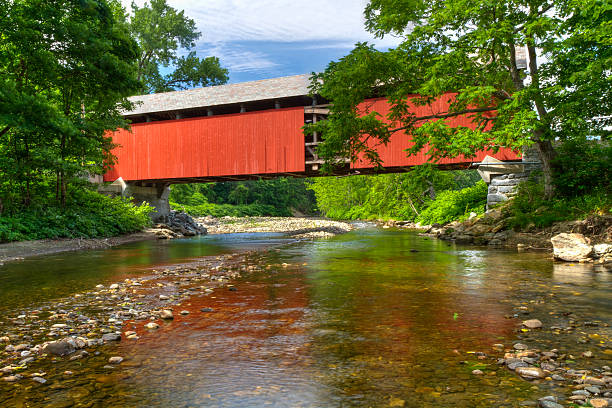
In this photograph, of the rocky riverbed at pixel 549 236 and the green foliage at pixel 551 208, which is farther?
the green foliage at pixel 551 208

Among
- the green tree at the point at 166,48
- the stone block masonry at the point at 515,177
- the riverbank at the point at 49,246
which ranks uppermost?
the green tree at the point at 166,48

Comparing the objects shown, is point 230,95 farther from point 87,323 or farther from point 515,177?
point 87,323

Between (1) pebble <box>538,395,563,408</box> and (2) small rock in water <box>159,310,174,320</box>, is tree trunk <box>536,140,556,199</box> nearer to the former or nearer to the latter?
(1) pebble <box>538,395,563,408</box>

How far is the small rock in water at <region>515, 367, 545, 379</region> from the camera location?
7.03 feet

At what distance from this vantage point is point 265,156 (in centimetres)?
1736

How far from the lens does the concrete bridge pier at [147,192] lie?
18.7 meters

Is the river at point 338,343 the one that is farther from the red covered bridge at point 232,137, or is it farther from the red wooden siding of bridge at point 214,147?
the red wooden siding of bridge at point 214,147

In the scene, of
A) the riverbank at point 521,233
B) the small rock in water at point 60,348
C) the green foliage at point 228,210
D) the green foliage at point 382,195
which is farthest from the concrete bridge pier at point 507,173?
the green foliage at point 228,210

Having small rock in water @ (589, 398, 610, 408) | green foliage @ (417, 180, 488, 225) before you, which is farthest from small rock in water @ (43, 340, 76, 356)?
green foliage @ (417, 180, 488, 225)

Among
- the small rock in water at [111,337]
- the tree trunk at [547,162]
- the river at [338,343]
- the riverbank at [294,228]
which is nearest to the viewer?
the river at [338,343]

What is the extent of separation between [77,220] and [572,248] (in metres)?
13.8

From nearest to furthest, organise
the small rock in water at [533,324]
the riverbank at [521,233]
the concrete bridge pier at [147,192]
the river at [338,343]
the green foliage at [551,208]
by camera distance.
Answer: the river at [338,343]
the small rock in water at [533,324]
the riverbank at [521,233]
the green foliage at [551,208]
the concrete bridge pier at [147,192]

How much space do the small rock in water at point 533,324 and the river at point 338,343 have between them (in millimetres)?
50

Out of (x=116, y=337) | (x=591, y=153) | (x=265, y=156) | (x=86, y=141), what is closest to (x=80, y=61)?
(x=86, y=141)
